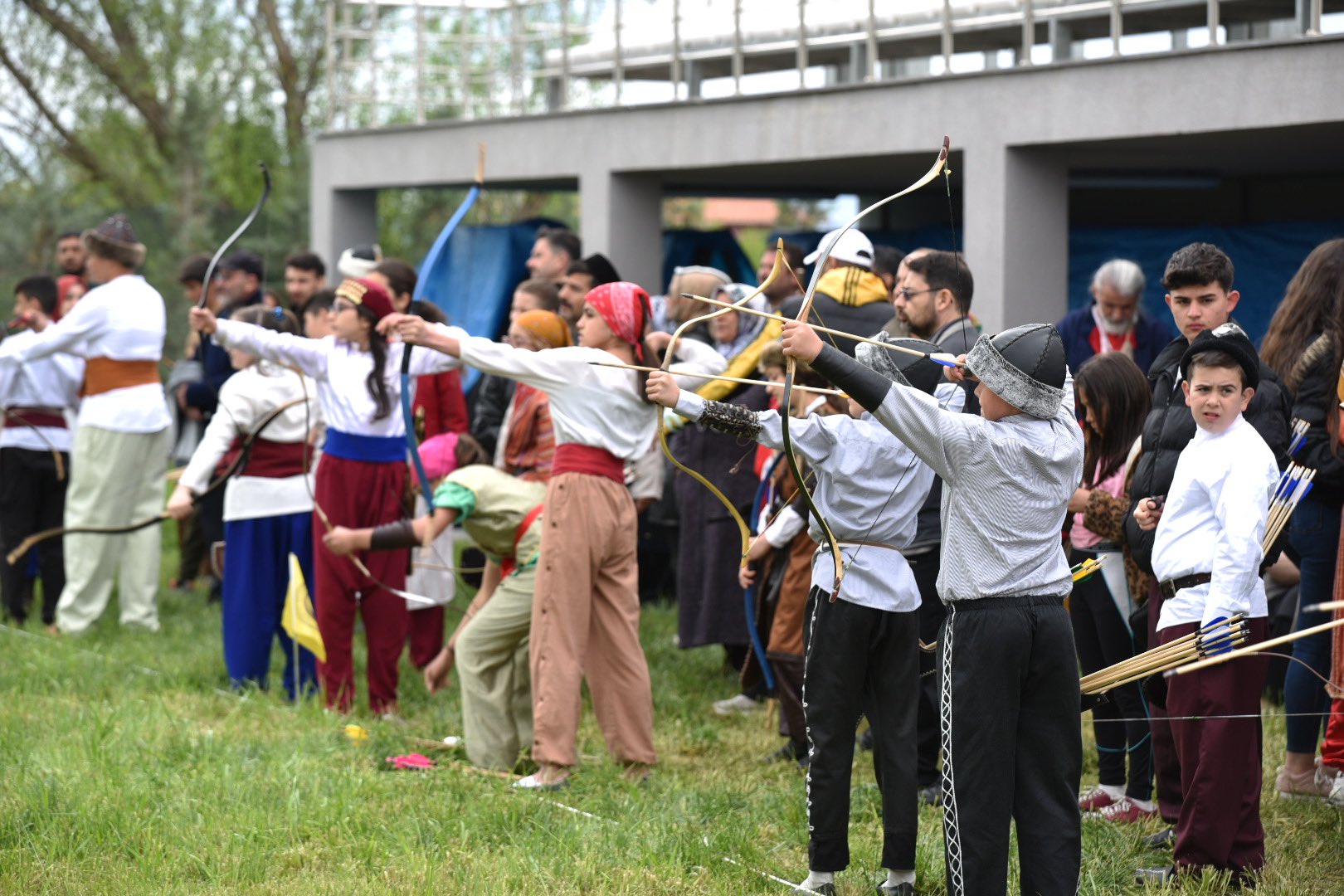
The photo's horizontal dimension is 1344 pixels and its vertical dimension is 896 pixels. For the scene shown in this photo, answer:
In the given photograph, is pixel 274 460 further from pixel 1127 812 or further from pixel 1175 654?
pixel 1175 654

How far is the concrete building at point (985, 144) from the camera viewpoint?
22.8 ft

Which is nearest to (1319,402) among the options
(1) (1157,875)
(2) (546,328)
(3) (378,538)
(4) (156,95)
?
(1) (1157,875)

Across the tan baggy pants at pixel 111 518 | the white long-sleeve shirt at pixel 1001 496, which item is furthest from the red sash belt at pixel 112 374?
the white long-sleeve shirt at pixel 1001 496

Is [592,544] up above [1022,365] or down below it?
below

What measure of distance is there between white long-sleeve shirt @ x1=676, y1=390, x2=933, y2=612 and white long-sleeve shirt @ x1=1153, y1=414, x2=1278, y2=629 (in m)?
0.65

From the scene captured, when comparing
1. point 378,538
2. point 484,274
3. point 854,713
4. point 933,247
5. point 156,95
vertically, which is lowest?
point 854,713

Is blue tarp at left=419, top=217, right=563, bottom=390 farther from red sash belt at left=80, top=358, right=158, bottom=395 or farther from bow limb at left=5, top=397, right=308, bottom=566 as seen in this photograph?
bow limb at left=5, top=397, right=308, bottom=566

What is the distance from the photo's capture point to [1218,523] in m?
3.93

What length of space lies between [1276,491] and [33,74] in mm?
19627

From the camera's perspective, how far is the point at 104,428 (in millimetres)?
7582

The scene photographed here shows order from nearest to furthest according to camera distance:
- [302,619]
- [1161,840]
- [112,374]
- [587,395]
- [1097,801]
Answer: [1161,840], [1097,801], [587,395], [302,619], [112,374]

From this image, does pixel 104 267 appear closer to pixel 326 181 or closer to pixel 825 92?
pixel 825 92

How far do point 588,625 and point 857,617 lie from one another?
4.47 feet

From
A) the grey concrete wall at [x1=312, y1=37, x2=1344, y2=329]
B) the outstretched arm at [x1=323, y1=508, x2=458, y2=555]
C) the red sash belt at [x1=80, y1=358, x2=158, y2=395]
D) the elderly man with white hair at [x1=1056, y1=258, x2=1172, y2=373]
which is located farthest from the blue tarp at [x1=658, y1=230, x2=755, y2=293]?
the outstretched arm at [x1=323, y1=508, x2=458, y2=555]
